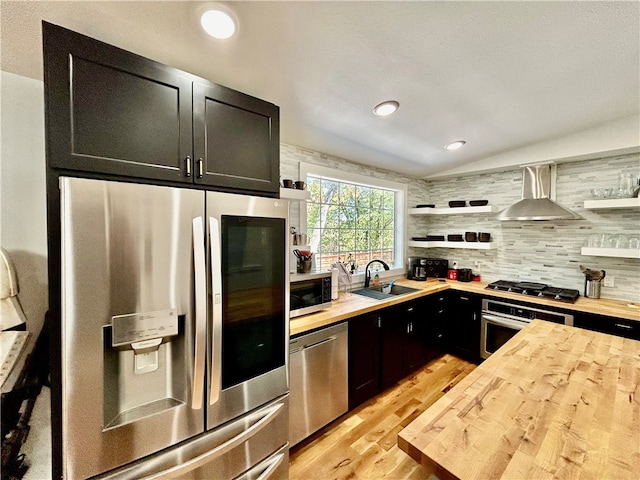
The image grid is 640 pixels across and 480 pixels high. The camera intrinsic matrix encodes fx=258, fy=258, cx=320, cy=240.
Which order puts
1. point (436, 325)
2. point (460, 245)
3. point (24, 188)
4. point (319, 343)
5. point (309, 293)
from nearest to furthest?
point (24, 188), point (319, 343), point (309, 293), point (436, 325), point (460, 245)

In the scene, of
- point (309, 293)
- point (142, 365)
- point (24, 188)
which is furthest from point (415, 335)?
point (24, 188)

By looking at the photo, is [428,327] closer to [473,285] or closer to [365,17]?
[473,285]

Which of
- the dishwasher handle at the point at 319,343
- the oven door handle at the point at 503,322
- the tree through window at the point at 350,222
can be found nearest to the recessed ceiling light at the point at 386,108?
the tree through window at the point at 350,222

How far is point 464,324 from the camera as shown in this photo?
3.05m

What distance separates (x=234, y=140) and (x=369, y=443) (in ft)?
7.29

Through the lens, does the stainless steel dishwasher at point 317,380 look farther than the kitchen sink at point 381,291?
No

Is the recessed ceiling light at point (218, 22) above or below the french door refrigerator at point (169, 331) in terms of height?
above

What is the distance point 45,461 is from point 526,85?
11.7 feet

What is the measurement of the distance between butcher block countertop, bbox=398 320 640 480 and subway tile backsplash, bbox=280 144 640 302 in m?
1.81

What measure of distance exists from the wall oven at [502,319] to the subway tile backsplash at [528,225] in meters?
0.71

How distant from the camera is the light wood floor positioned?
1.66 metres

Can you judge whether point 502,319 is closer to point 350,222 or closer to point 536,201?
point 536,201

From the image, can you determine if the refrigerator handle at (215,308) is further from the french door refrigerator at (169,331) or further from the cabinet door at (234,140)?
the cabinet door at (234,140)

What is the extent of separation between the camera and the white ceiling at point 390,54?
1129 mm
